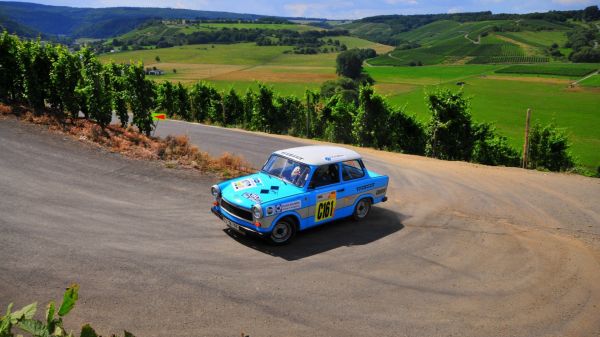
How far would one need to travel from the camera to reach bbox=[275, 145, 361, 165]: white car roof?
11680mm

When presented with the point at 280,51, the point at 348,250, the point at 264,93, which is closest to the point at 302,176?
the point at 348,250

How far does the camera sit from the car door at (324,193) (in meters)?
11.2

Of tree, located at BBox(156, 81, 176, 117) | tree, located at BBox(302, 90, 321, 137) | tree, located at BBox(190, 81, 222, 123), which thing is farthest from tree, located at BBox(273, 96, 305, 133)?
tree, located at BBox(156, 81, 176, 117)

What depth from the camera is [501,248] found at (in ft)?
36.8

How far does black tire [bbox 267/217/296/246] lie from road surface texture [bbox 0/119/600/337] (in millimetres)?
267

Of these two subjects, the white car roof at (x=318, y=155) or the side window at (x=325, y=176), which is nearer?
the side window at (x=325, y=176)

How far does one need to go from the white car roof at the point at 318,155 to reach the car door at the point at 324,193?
0.18 metres

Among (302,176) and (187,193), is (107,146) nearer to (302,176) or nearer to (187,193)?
(187,193)

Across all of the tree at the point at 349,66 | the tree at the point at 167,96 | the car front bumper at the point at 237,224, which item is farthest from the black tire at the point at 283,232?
the tree at the point at 349,66

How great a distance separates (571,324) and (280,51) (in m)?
160

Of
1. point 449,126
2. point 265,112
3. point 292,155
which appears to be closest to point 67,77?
point 292,155

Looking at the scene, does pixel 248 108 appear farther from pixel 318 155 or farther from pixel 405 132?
pixel 318 155

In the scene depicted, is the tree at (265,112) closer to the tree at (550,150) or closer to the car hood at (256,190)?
the tree at (550,150)

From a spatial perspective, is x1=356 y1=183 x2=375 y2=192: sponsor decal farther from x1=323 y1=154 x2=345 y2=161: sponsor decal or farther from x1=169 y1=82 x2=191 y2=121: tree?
x1=169 y1=82 x2=191 y2=121: tree
